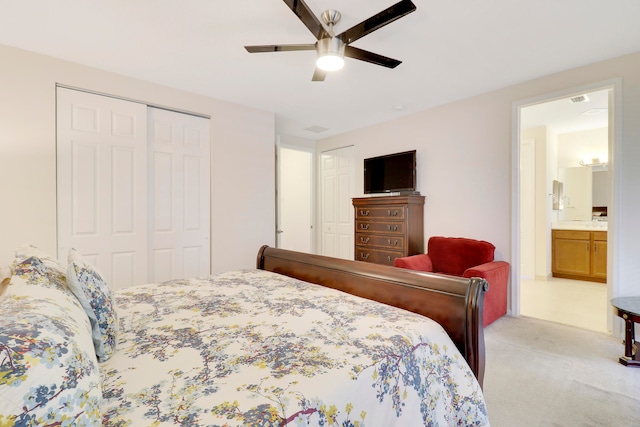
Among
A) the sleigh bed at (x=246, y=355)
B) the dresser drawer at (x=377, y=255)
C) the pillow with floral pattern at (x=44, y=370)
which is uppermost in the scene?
the pillow with floral pattern at (x=44, y=370)

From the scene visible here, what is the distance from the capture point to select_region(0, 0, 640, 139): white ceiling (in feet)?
6.64

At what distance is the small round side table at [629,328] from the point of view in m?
2.14

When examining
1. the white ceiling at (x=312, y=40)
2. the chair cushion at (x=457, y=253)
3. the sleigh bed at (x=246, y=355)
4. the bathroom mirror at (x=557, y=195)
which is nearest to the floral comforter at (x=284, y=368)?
the sleigh bed at (x=246, y=355)

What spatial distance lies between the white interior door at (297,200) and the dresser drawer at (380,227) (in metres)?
1.40

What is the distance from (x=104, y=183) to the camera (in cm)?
294

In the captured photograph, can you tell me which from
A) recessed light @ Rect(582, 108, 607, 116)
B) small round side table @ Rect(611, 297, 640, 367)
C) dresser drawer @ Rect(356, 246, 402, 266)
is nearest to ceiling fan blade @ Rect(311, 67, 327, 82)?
dresser drawer @ Rect(356, 246, 402, 266)

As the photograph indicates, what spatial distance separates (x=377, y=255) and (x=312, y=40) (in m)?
2.73

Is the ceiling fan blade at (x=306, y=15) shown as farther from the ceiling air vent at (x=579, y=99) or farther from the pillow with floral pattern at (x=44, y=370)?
the ceiling air vent at (x=579, y=99)

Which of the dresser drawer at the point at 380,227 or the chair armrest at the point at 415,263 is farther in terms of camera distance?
the dresser drawer at the point at 380,227

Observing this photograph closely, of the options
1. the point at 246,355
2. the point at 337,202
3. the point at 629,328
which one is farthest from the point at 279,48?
the point at 337,202

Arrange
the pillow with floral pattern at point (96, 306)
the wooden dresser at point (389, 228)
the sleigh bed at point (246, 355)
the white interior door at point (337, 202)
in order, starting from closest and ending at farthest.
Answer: the sleigh bed at point (246, 355), the pillow with floral pattern at point (96, 306), the wooden dresser at point (389, 228), the white interior door at point (337, 202)

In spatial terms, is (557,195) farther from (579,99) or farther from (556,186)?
(579,99)

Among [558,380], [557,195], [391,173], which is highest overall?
[391,173]

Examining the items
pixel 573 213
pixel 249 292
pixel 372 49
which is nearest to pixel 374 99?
pixel 372 49
